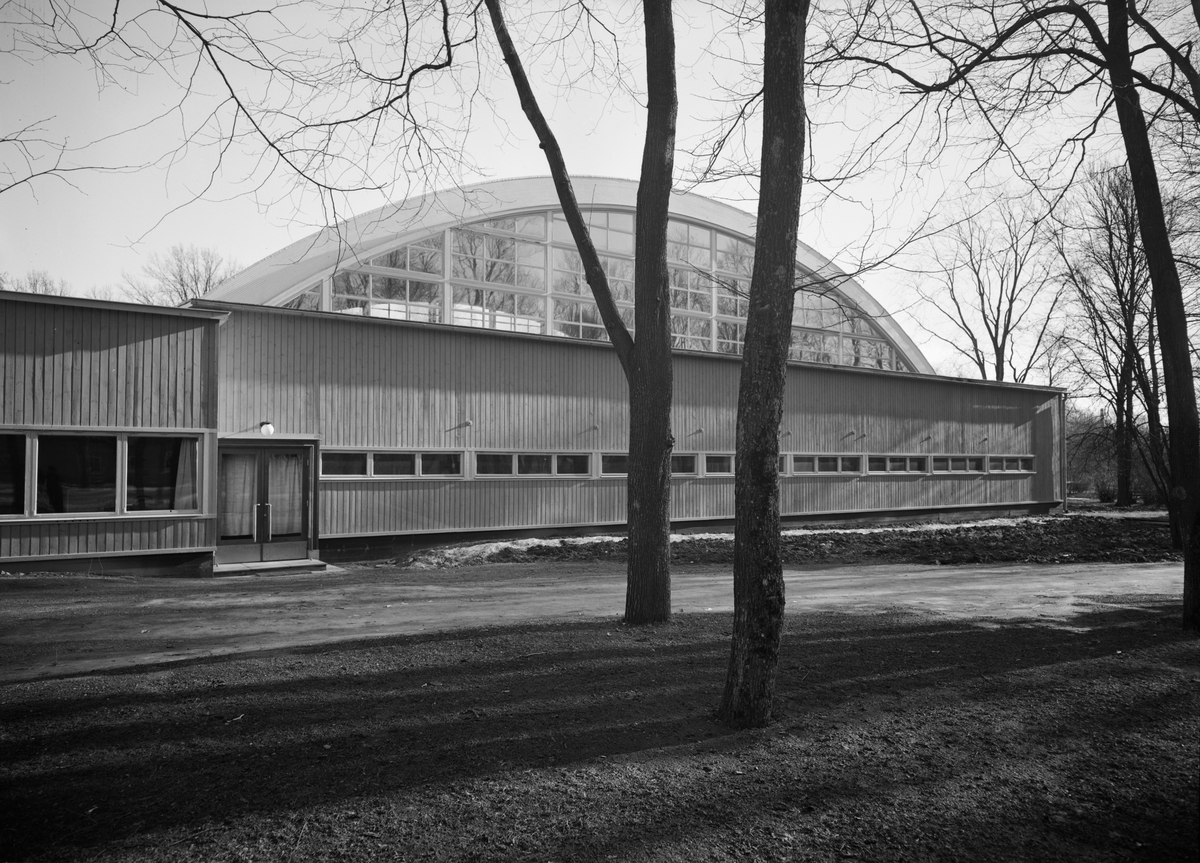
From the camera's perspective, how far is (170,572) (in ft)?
43.4

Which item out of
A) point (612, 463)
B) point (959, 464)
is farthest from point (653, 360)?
point (959, 464)

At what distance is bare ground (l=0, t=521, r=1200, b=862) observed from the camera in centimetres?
326

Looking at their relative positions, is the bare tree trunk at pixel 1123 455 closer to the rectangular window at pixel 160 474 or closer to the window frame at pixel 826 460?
the window frame at pixel 826 460

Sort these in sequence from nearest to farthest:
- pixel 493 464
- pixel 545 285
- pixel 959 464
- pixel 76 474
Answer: pixel 76 474 → pixel 493 464 → pixel 545 285 → pixel 959 464

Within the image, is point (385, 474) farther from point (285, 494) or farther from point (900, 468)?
point (900, 468)

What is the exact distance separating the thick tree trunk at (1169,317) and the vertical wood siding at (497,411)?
12097mm

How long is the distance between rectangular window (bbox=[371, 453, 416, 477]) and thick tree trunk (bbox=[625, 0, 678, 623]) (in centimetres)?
929

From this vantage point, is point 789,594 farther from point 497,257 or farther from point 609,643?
point 497,257

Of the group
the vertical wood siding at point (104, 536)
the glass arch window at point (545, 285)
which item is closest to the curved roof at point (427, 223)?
the glass arch window at point (545, 285)

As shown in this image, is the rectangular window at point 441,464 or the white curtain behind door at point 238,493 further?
the rectangular window at point 441,464

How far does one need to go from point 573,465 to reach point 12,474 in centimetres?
1076

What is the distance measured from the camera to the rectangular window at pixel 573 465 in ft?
60.2

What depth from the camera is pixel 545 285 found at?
2484cm

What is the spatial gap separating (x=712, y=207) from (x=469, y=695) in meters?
26.6
